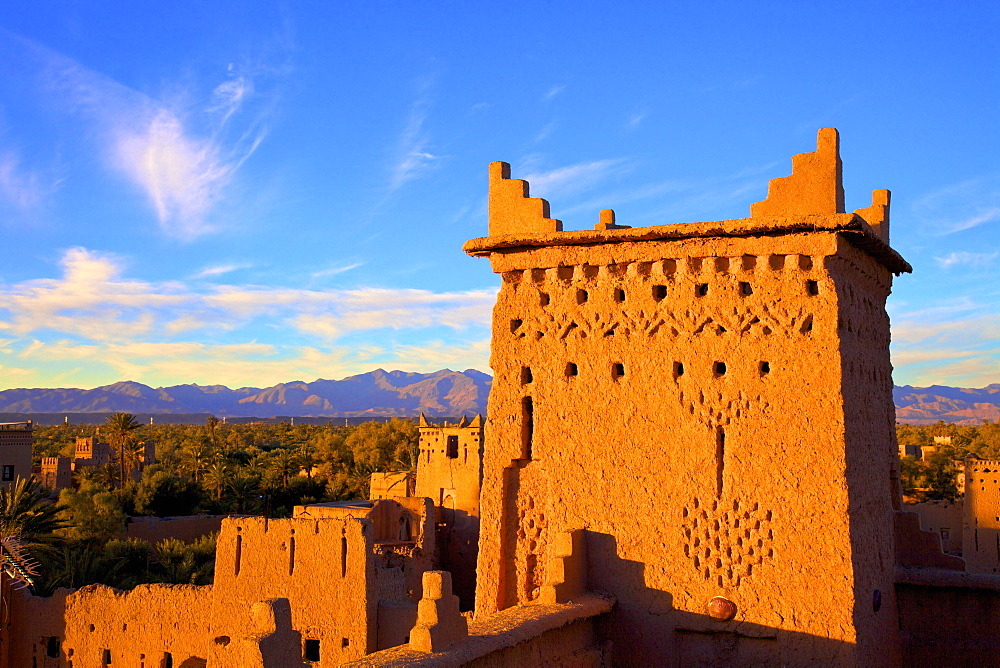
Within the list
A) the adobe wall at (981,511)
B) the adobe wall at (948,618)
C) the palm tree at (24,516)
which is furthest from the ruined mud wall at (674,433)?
the adobe wall at (981,511)

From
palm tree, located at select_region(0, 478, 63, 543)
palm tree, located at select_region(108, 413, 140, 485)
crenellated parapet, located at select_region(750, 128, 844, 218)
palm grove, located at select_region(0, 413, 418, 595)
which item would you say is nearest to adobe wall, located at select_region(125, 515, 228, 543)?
palm grove, located at select_region(0, 413, 418, 595)

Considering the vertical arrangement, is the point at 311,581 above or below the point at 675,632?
below

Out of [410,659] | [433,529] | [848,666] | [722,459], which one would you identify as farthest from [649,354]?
[433,529]

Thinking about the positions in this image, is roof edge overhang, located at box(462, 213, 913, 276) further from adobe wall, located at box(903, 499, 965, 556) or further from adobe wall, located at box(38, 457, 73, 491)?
adobe wall, located at box(38, 457, 73, 491)

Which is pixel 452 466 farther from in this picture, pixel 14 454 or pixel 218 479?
pixel 14 454

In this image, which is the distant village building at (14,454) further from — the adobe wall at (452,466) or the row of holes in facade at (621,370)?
the row of holes in facade at (621,370)

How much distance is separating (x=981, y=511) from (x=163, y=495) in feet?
88.6

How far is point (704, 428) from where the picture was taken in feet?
21.2

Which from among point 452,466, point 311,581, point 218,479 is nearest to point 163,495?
point 218,479

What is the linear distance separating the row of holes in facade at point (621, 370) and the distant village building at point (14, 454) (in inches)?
1255

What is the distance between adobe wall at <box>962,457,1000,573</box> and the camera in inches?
841

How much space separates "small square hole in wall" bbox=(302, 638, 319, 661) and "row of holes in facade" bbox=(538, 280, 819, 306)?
28.8ft

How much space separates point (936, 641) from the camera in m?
7.17

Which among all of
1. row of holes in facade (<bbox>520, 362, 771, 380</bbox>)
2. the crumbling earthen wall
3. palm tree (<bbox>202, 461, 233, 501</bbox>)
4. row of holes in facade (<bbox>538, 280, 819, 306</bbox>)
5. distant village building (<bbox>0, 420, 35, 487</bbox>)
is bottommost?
the crumbling earthen wall
